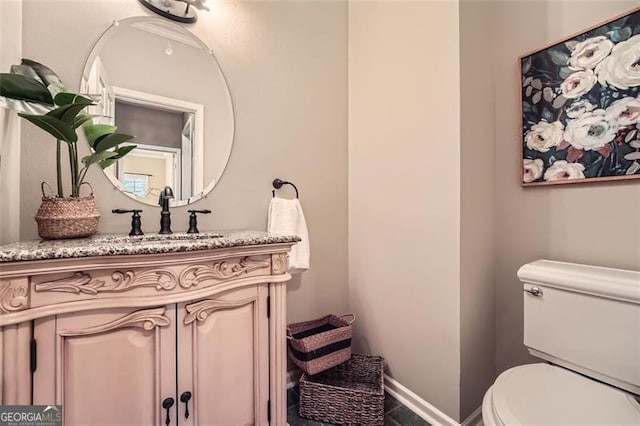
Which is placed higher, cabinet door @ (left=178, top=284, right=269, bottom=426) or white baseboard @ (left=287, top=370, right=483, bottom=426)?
cabinet door @ (left=178, top=284, right=269, bottom=426)

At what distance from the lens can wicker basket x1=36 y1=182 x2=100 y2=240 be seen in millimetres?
887

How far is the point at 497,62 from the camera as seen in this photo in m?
1.36

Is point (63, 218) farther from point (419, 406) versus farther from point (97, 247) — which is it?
point (419, 406)

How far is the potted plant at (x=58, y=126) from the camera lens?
79 centimetres

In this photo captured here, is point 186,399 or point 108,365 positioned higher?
point 108,365

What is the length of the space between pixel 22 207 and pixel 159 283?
2.11 ft

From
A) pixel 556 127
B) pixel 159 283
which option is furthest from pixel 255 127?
pixel 556 127

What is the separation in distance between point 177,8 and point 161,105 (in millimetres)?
439

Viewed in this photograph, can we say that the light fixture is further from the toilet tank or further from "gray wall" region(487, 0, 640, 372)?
the toilet tank

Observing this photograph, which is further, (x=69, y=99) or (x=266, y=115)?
(x=266, y=115)

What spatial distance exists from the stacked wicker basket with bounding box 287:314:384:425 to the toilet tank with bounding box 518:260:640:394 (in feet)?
2.38

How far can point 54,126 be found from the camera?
2.70 ft

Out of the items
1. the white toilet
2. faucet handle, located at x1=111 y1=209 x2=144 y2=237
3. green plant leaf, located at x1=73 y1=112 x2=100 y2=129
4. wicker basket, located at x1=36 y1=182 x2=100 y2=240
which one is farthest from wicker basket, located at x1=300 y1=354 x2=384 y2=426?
green plant leaf, located at x1=73 y1=112 x2=100 y2=129

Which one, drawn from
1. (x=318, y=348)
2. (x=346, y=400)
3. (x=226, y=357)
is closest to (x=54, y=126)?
(x=226, y=357)
